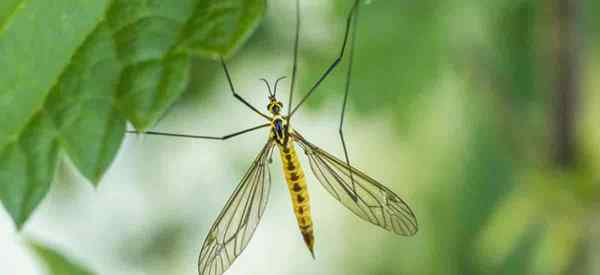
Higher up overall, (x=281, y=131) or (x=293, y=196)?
(x=281, y=131)

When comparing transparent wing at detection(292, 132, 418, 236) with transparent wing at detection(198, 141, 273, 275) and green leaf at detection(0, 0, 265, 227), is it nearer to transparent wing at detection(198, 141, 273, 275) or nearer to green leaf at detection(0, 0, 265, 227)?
transparent wing at detection(198, 141, 273, 275)

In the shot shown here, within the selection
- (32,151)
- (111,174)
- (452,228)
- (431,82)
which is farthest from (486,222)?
(32,151)

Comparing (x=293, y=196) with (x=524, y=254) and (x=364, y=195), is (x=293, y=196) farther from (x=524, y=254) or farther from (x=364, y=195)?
(x=524, y=254)

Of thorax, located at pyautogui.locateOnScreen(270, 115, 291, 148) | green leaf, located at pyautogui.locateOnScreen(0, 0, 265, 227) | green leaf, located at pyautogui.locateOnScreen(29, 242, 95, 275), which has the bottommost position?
green leaf, located at pyautogui.locateOnScreen(29, 242, 95, 275)

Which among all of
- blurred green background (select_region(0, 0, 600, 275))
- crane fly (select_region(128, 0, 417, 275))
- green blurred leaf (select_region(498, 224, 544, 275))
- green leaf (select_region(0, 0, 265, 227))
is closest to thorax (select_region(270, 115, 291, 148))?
crane fly (select_region(128, 0, 417, 275))

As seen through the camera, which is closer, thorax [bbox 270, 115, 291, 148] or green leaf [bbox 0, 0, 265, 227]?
green leaf [bbox 0, 0, 265, 227]

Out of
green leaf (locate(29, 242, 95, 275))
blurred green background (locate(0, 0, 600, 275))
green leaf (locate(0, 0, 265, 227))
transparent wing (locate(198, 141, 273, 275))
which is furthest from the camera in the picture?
blurred green background (locate(0, 0, 600, 275))

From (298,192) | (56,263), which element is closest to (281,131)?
(298,192)
